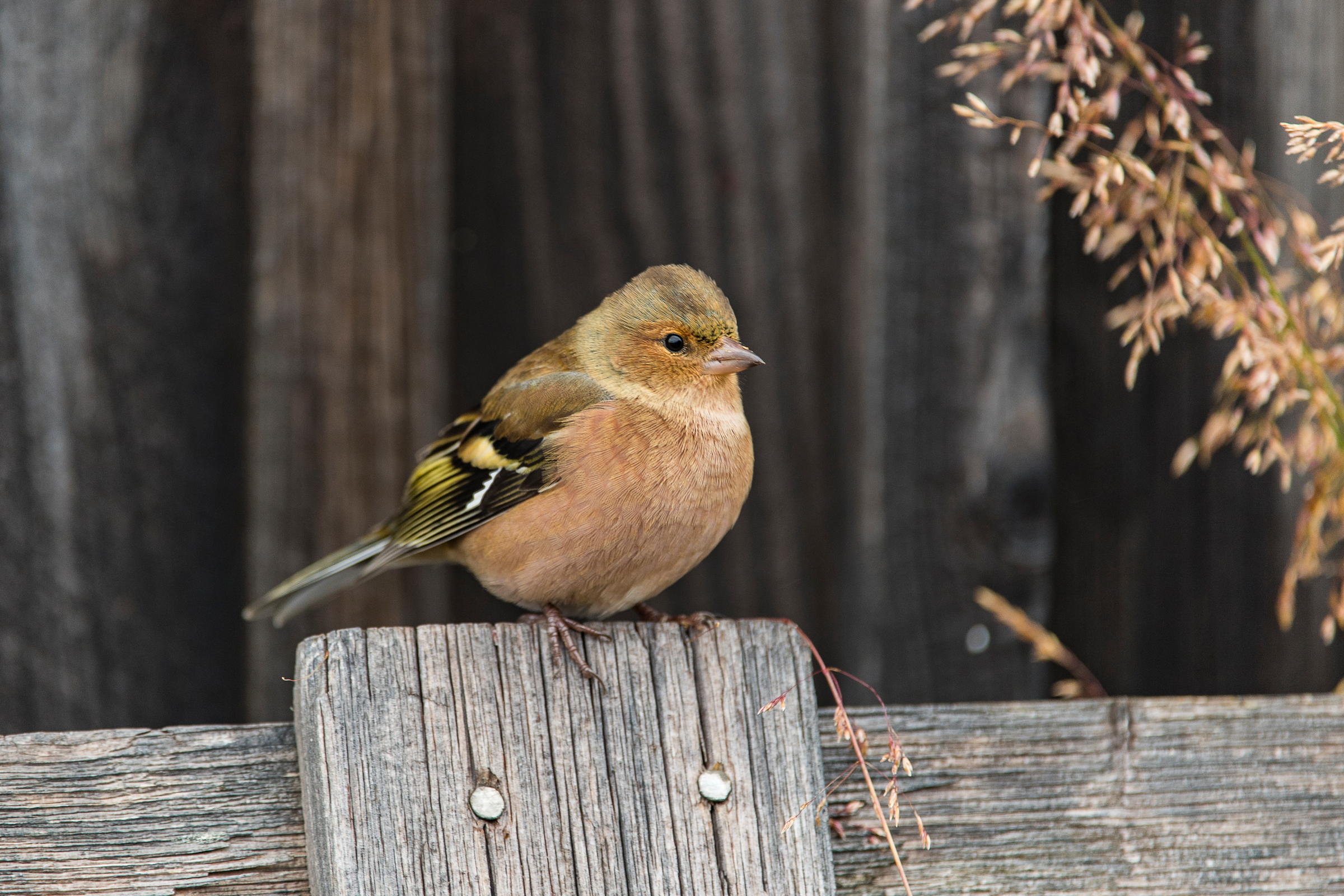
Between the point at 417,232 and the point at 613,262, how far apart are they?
474 millimetres

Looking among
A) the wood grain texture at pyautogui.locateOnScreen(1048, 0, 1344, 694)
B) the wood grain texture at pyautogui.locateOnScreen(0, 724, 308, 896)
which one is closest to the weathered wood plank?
the wood grain texture at pyautogui.locateOnScreen(0, 724, 308, 896)

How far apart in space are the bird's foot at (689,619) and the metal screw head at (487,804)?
369mm

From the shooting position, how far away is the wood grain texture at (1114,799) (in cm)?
164

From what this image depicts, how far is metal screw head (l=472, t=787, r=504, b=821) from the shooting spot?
1.43 metres

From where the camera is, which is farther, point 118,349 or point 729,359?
point 118,349

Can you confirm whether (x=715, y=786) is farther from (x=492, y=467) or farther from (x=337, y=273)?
(x=337, y=273)

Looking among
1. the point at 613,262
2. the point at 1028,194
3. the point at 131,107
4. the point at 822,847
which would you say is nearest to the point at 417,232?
the point at 613,262

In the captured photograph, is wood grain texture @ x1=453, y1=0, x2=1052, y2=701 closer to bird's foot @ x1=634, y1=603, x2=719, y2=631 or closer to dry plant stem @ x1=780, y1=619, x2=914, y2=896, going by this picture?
bird's foot @ x1=634, y1=603, x2=719, y2=631

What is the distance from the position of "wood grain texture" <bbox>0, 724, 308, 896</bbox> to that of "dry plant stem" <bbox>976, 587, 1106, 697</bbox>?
4.40ft

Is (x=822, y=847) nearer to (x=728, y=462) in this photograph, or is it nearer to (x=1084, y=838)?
(x=1084, y=838)

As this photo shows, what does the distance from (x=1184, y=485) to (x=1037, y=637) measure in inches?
30.9

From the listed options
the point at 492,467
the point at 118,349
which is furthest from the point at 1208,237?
the point at 118,349

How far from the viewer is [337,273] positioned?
2.58 meters

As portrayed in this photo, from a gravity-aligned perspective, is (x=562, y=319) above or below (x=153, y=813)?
above
